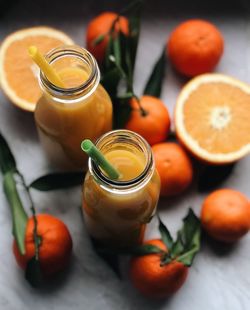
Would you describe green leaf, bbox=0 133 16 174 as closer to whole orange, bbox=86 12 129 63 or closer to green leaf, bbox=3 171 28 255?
green leaf, bbox=3 171 28 255

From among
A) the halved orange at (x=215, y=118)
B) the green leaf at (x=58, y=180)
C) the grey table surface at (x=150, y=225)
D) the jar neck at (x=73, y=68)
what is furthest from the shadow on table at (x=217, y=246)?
the jar neck at (x=73, y=68)

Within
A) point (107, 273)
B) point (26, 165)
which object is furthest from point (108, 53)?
point (107, 273)

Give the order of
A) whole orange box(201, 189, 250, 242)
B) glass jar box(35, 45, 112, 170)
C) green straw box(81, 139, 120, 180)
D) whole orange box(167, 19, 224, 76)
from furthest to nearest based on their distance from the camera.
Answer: whole orange box(167, 19, 224, 76), whole orange box(201, 189, 250, 242), glass jar box(35, 45, 112, 170), green straw box(81, 139, 120, 180)

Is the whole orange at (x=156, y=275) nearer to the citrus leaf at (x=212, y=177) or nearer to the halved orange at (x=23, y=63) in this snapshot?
the citrus leaf at (x=212, y=177)

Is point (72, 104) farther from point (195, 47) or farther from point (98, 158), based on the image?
point (195, 47)

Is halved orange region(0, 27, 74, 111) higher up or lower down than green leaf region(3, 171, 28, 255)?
higher up

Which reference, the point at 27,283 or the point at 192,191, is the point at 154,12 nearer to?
the point at 192,191

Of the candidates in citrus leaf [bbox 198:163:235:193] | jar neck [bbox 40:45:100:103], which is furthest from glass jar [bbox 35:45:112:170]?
citrus leaf [bbox 198:163:235:193]
